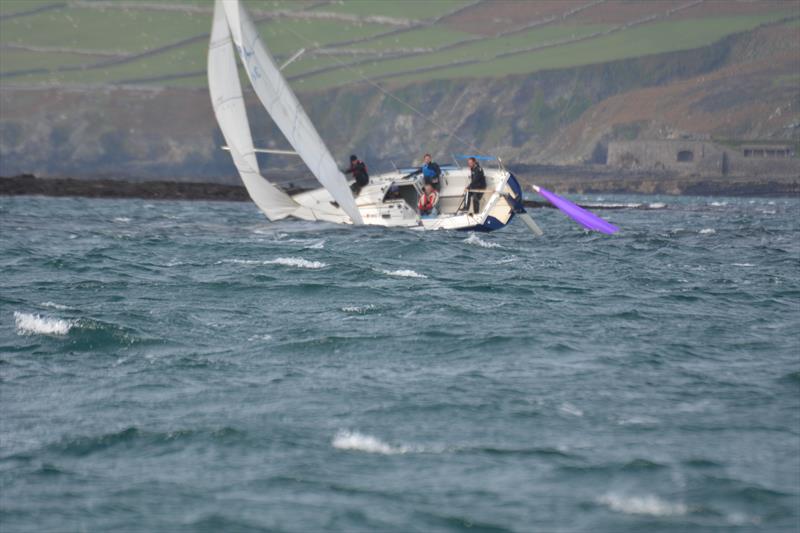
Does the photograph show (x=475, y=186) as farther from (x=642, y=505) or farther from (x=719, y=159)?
(x=719, y=159)

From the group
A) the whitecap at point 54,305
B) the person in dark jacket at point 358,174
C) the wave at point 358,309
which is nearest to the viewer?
the whitecap at point 54,305

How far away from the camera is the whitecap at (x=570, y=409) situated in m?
11.8

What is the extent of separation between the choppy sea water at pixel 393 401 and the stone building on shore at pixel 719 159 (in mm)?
163167

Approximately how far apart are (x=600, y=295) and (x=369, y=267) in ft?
19.3

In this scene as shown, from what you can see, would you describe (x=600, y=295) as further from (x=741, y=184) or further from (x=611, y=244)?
(x=741, y=184)

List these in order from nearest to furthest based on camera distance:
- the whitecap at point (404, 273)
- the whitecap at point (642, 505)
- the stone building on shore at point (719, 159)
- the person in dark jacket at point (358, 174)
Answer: the whitecap at point (642, 505) < the whitecap at point (404, 273) < the person in dark jacket at point (358, 174) < the stone building on shore at point (719, 159)

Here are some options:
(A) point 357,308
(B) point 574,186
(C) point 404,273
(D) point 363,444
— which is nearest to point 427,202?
(C) point 404,273

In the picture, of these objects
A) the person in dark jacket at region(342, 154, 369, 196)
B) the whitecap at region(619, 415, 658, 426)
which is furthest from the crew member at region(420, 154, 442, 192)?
the whitecap at region(619, 415, 658, 426)

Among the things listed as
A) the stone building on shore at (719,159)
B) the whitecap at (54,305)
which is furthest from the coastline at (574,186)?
the whitecap at (54,305)

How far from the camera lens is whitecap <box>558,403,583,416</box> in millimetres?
11750

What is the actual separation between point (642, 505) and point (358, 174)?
31.6 metres

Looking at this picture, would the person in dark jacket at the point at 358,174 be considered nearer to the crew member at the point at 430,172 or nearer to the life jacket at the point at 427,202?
the crew member at the point at 430,172

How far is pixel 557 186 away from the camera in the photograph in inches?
6585

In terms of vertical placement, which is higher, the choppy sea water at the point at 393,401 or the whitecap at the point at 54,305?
the whitecap at the point at 54,305
